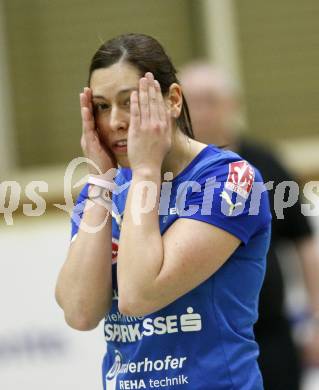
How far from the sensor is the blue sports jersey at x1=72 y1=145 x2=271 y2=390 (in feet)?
7.64

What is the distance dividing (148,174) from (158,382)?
50 centimetres

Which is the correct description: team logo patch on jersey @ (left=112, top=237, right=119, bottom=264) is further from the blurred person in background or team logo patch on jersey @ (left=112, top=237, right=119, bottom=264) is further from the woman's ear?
the blurred person in background

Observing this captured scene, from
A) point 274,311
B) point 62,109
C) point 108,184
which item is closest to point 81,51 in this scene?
point 62,109

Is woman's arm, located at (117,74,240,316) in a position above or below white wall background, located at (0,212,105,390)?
above

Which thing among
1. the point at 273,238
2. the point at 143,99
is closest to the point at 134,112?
the point at 143,99

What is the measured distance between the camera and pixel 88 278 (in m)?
Answer: 2.42

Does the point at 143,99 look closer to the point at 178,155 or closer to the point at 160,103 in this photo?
the point at 160,103

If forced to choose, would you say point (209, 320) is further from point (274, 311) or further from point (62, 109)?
point (62, 109)

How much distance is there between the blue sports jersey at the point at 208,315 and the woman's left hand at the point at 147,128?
117 mm

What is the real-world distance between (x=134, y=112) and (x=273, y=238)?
1.81m

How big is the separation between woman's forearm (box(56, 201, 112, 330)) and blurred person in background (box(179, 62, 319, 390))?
4.16 ft

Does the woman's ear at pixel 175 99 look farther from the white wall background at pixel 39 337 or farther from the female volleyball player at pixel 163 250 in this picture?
the white wall background at pixel 39 337

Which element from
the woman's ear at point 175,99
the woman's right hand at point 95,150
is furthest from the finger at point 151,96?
the woman's right hand at point 95,150

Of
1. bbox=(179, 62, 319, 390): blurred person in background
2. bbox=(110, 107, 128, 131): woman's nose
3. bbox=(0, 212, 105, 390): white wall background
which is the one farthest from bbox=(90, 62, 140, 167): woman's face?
bbox=(0, 212, 105, 390): white wall background
